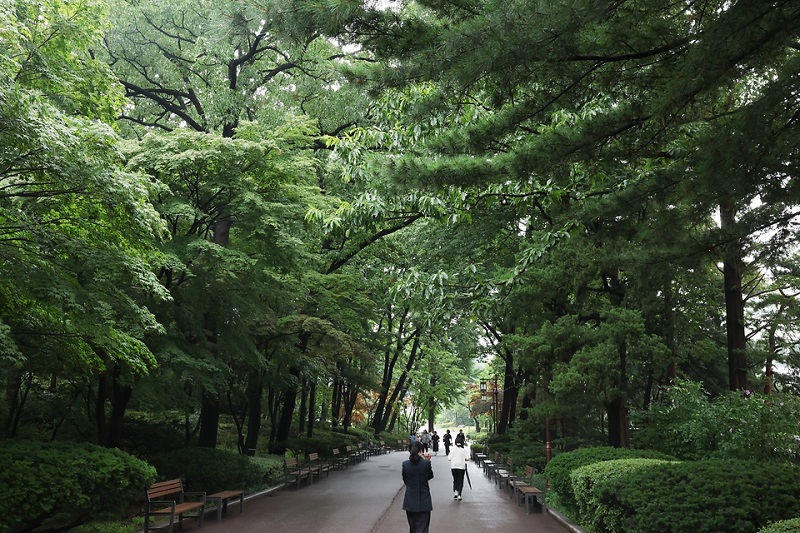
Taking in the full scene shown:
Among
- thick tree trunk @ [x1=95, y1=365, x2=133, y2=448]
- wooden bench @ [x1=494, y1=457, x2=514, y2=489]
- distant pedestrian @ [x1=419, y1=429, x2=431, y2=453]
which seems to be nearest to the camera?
thick tree trunk @ [x1=95, y1=365, x2=133, y2=448]

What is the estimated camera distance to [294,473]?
18484 mm

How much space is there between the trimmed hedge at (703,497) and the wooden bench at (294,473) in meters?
12.0

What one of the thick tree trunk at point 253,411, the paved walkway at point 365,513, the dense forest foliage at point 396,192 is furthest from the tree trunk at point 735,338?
the thick tree trunk at point 253,411

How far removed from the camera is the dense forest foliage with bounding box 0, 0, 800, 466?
5668mm

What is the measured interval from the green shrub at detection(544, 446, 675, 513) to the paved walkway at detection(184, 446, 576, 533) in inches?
20.3

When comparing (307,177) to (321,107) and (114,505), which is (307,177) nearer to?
(321,107)

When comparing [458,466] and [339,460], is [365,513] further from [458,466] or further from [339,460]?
[339,460]

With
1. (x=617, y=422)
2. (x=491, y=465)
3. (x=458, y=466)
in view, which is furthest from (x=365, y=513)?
(x=491, y=465)

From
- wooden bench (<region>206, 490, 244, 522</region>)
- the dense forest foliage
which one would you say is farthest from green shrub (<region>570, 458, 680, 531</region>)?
wooden bench (<region>206, 490, 244, 522</region>)

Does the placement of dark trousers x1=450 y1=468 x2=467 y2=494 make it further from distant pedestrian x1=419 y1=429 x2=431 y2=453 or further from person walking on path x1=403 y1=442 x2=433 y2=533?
distant pedestrian x1=419 y1=429 x2=431 y2=453

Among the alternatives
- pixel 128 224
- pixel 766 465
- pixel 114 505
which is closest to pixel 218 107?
pixel 128 224

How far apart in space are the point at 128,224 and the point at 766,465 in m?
9.36

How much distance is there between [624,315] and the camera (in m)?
13.2

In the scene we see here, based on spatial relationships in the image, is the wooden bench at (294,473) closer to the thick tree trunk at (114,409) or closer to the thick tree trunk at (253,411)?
the thick tree trunk at (253,411)
